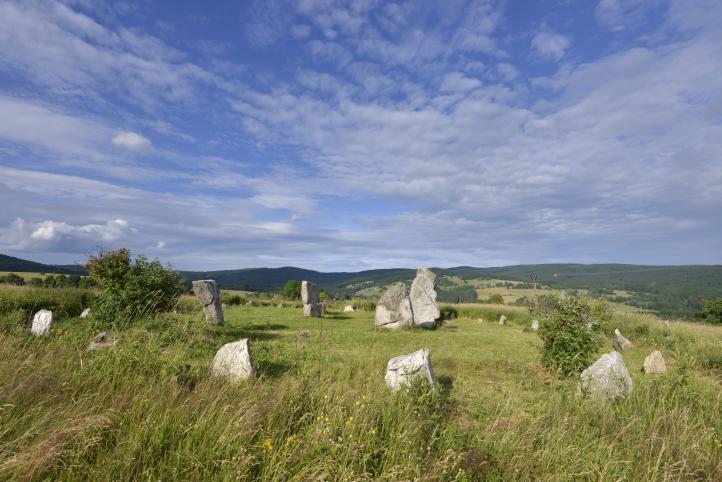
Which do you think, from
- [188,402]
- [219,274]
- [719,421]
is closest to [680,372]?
[719,421]

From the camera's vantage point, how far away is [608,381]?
675 cm

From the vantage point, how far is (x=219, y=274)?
7333 inches

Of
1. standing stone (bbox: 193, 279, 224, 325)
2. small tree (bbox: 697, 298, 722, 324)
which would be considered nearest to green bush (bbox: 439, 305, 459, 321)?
standing stone (bbox: 193, 279, 224, 325)

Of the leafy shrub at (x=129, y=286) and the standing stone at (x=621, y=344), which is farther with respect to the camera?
the standing stone at (x=621, y=344)

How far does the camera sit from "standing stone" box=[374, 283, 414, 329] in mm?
19609

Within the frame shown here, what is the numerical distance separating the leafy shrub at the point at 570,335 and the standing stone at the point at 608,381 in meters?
2.15

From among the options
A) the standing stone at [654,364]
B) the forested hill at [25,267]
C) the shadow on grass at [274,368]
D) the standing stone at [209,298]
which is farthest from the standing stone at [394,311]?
the forested hill at [25,267]

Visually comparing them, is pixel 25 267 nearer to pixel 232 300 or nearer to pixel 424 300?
pixel 232 300

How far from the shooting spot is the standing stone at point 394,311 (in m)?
19.6

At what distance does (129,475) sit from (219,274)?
198350mm

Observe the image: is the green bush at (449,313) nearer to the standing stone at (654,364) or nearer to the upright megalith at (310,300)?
the upright megalith at (310,300)

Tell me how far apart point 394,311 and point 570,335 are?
10786 mm

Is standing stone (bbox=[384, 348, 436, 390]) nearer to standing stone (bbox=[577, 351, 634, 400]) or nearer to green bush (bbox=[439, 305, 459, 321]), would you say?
standing stone (bbox=[577, 351, 634, 400])

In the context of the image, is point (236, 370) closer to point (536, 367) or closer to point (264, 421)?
point (264, 421)
